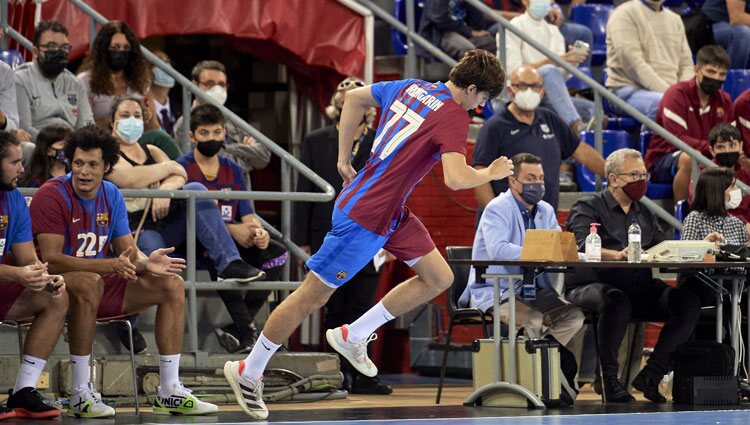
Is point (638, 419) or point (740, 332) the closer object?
point (638, 419)

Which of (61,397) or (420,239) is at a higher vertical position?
(420,239)

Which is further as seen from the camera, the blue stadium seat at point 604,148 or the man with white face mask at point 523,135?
the blue stadium seat at point 604,148

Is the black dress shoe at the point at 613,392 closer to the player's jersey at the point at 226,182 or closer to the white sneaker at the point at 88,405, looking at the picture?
the player's jersey at the point at 226,182

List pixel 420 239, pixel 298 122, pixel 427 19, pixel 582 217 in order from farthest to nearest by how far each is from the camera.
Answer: pixel 298 122 → pixel 427 19 → pixel 582 217 → pixel 420 239

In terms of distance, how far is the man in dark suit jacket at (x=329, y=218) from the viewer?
31.8ft

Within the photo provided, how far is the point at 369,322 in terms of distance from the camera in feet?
24.1

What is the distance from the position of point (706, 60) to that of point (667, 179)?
974 mm

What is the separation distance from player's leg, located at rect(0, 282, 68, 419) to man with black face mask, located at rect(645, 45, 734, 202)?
554 centimetres

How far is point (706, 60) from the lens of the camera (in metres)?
11.2

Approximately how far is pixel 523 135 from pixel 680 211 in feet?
5.20

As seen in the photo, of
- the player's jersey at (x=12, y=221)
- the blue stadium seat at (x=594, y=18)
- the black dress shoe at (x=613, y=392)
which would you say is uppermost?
the blue stadium seat at (x=594, y=18)

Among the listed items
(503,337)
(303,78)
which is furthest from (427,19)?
(503,337)

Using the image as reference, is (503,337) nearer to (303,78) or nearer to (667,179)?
(667,179)

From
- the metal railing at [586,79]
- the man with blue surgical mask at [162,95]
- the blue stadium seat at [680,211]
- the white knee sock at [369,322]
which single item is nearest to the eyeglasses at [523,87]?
the metal railing at [586,79]
